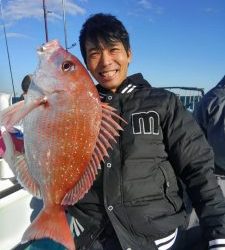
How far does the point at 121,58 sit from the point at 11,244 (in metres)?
2.25

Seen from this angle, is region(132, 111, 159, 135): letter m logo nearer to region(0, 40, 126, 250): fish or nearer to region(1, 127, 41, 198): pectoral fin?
region(0, 40, 126, 250): fish

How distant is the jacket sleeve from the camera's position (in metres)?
2.48

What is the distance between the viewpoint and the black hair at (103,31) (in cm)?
266

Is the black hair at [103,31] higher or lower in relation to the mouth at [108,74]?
higher

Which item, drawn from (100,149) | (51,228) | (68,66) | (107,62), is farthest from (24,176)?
(107,62)

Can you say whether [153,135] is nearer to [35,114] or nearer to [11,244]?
[35,114]

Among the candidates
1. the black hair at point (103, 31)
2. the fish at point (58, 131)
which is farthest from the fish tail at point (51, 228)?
the black hair at point (103, 31)

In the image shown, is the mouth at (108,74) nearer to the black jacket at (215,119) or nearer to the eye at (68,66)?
the eye at (68,66)

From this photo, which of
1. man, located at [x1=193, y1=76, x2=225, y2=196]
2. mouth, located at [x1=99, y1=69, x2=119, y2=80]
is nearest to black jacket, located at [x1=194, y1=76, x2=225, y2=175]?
man, located at [x1=193, y1=76, x2=225, y2=196]

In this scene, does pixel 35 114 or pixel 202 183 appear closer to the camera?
pixel 35 114

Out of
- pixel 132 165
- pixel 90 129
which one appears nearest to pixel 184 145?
pixel 132 165

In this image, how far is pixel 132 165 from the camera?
2488mm

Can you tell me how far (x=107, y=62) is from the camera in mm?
2578

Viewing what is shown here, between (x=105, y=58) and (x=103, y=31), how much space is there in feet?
0.68
